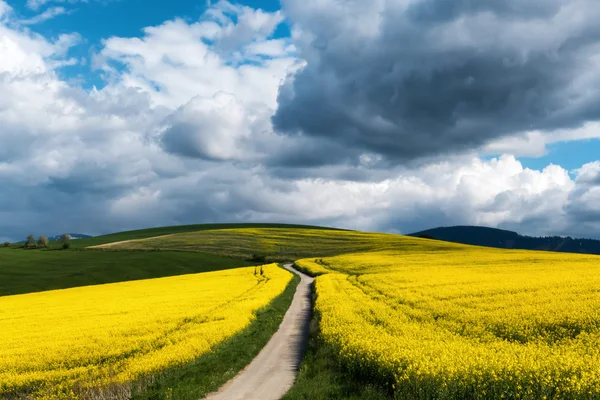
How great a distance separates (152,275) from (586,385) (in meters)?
74.5

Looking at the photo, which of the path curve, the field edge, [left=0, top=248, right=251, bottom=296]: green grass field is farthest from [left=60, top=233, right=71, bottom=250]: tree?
the field edge

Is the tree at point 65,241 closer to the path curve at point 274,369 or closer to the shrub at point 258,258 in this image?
the shrub at point 258,258

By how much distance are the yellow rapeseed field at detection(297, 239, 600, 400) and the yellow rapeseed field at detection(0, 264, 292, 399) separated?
6.00 metres

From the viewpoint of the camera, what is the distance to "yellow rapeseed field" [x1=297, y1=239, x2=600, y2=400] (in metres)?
10.9

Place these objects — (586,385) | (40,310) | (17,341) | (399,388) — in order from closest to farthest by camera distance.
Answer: (586,385) < (399,388) < (17,341) < (40,310)

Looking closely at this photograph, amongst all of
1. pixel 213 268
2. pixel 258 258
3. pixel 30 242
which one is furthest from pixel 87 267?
pixel 30 242

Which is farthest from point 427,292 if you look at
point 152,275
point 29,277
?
point 29,277

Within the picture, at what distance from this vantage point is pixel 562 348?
47.3 feet

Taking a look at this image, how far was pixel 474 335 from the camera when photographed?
17672 millimetres

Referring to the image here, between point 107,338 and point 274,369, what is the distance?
9.94 m

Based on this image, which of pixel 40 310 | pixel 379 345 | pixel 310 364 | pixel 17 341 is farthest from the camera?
pixel 40 310

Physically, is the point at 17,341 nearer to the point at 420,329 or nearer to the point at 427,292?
the point at 420,329

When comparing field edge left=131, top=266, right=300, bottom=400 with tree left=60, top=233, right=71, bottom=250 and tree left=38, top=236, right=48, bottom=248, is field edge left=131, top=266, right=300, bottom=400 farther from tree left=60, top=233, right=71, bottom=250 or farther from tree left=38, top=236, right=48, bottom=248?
tree left=38, top=236, right=48, bottom=248

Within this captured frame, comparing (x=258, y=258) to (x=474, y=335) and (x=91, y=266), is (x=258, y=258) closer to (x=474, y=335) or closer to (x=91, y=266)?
(x=91, y=266)
